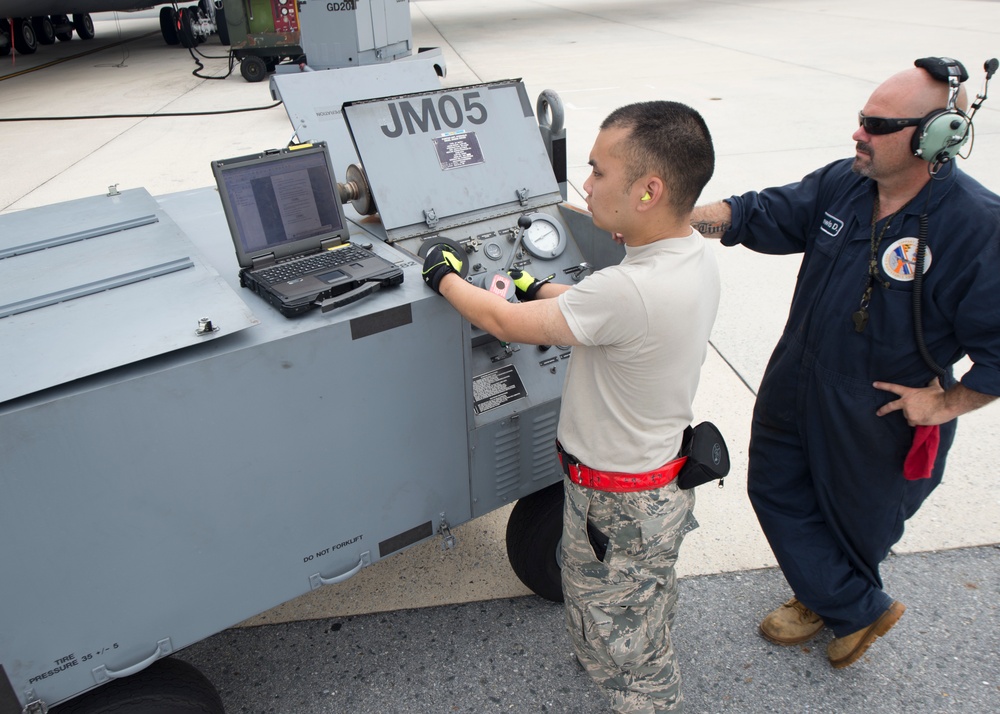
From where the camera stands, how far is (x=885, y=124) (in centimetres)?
178

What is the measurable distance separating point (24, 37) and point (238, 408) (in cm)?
2019

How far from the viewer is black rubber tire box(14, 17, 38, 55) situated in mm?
16844

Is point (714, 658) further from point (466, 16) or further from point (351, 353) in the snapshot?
point (466, 16)

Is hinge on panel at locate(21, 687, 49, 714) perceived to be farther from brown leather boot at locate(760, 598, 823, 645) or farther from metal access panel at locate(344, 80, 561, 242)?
brown leather boot at locate(760, 598, 823, 645)

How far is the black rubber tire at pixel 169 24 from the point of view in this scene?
16922 millimetres

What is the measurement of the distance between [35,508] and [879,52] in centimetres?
1368

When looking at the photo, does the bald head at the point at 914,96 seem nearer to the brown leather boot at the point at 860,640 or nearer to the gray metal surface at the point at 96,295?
the brown leather boot at the point at 860,640

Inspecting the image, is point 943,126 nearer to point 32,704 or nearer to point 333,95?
point 333,95

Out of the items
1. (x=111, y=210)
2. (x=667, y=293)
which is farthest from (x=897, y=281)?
(x=111, y=210)

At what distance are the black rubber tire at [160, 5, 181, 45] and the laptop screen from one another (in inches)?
692

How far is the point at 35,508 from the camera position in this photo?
1.45 m

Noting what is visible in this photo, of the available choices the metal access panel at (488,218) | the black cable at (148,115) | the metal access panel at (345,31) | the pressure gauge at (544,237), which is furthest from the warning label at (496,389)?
the black cable at (148,115)

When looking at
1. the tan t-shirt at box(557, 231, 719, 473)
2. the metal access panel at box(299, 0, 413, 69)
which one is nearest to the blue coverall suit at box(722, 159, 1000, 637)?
the tan t-shirt at box(557, 231, 719, 473)

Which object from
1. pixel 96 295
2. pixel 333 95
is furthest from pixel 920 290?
pixel 96 295
